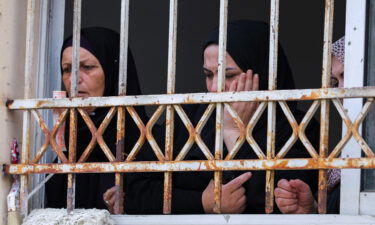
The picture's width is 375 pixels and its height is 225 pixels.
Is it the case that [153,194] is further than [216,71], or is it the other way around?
[216,71]

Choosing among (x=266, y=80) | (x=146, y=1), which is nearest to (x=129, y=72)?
(x=266, y=80)

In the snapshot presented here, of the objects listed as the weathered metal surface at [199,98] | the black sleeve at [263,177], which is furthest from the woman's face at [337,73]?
the weathered metal surface at [199,98]

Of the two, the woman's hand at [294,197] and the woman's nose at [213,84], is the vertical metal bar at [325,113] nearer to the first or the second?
the woman's hand at [294,197]

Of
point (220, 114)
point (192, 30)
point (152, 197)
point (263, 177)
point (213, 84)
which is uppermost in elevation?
point (192, 30)

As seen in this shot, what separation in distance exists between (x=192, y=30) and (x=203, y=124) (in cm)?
347

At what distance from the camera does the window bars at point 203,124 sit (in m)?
3.27

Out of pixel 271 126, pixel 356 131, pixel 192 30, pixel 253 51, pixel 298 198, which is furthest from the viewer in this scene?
pixel 192 30

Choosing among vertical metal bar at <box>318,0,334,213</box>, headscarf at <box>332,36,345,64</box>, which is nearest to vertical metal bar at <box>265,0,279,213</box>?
vertical metal bar at <box>318,0,334,213</box>

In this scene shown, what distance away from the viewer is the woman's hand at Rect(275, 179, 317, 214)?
3524 mm

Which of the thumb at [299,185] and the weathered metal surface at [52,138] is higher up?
the weathered metal surface at [52,138]

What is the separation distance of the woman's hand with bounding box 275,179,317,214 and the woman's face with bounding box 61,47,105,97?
3.60 feet

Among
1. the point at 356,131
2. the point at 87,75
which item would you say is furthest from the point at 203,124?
the point at 87,75

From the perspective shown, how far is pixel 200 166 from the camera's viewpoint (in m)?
3.40

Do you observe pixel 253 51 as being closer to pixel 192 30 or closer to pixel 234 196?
pixel 234 196
